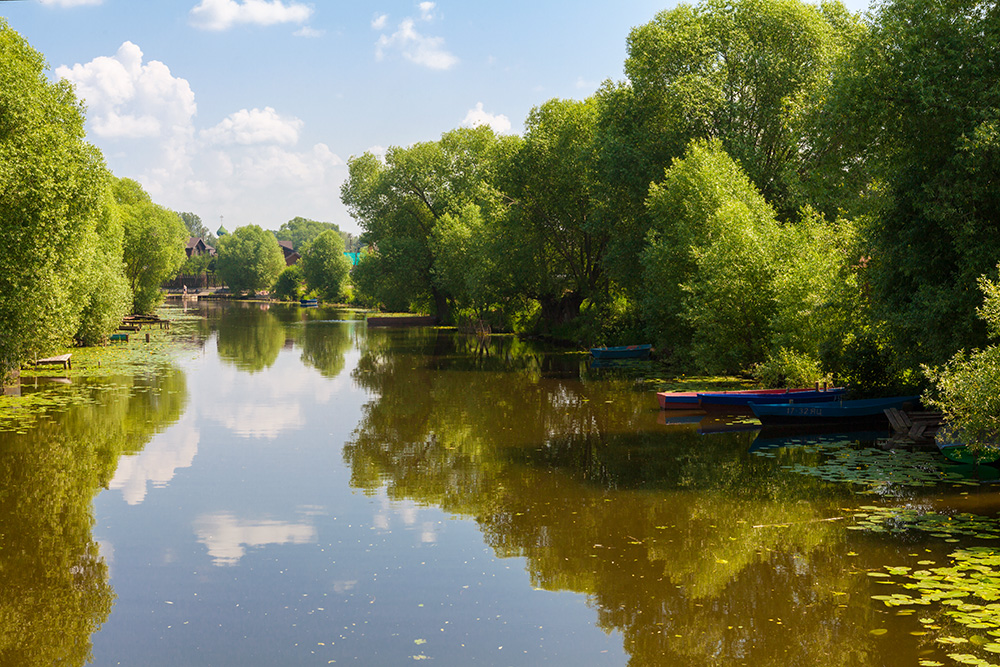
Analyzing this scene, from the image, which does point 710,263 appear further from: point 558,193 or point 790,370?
point 558,193

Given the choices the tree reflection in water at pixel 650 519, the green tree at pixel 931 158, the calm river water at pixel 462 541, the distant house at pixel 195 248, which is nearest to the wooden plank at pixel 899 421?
the calm river water at pixel 462 541

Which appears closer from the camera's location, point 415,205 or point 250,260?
point 415,205

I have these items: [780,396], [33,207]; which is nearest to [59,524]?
[33,207]

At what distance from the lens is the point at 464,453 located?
20.4m

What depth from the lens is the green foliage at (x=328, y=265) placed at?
418 feet

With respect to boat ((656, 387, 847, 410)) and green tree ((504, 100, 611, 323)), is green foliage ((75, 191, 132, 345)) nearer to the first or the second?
green tree ((504, 100, 611, 323))

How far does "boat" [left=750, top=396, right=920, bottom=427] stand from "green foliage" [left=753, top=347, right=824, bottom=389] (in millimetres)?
2811

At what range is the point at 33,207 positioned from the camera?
23734 millimetres

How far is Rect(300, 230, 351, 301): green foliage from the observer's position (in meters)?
128

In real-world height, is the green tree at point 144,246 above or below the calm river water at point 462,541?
above

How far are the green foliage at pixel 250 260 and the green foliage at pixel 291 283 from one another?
970 centimetres

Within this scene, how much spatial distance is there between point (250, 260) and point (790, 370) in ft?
481

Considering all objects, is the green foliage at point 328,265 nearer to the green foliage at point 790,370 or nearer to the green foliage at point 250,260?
the green foliage at point 250,260

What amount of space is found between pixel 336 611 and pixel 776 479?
408 inches
